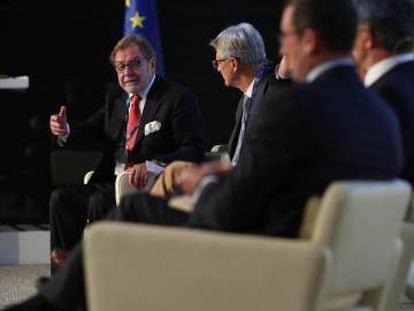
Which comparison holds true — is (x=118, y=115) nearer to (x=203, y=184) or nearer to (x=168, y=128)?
(x=168, y=128)

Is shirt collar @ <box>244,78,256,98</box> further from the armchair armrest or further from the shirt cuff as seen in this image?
the armchair armrest

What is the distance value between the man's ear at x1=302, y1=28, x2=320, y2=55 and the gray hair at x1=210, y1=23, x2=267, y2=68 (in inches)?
77.0

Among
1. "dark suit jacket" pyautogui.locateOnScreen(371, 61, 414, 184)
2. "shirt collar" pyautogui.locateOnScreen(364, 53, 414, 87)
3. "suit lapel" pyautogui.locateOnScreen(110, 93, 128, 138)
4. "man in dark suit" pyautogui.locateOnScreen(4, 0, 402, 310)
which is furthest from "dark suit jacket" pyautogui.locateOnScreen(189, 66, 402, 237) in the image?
"suit lapel" pyautogui.locateOnScreen(110, 93, 128, 138)

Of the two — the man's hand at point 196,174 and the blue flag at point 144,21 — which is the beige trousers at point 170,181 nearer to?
the man's hand at point 196,174

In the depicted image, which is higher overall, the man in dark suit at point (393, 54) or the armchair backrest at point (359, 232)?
the man in dark suit at point (393, 54)

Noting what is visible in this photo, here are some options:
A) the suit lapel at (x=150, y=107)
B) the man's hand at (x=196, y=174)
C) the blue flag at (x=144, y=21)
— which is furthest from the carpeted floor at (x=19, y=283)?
the man's hand at (x=196, y=174)

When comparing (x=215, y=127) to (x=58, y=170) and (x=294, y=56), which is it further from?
(x=294, y=56)

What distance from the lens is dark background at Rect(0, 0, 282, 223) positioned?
18.4 ft

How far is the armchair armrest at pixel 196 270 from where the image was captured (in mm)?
2332

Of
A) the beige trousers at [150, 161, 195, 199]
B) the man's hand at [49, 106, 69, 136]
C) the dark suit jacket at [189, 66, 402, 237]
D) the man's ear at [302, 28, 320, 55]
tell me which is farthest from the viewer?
the man's hand at [49, 106, 69, 136]

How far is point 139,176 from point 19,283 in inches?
46.8

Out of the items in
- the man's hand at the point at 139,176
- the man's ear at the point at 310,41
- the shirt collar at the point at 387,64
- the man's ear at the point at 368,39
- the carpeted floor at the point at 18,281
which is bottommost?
the carpeted floor at the point at 18,281

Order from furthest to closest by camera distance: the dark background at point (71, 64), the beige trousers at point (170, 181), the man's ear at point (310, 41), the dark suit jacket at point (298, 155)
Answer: the dark background at point (71, 64) → the beige trousers at point (170, 181) → the man's ear at point (310, 41) → the dark suit jacket at point (298, 155)

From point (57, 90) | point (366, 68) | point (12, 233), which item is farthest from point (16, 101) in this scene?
point (366, 68)
